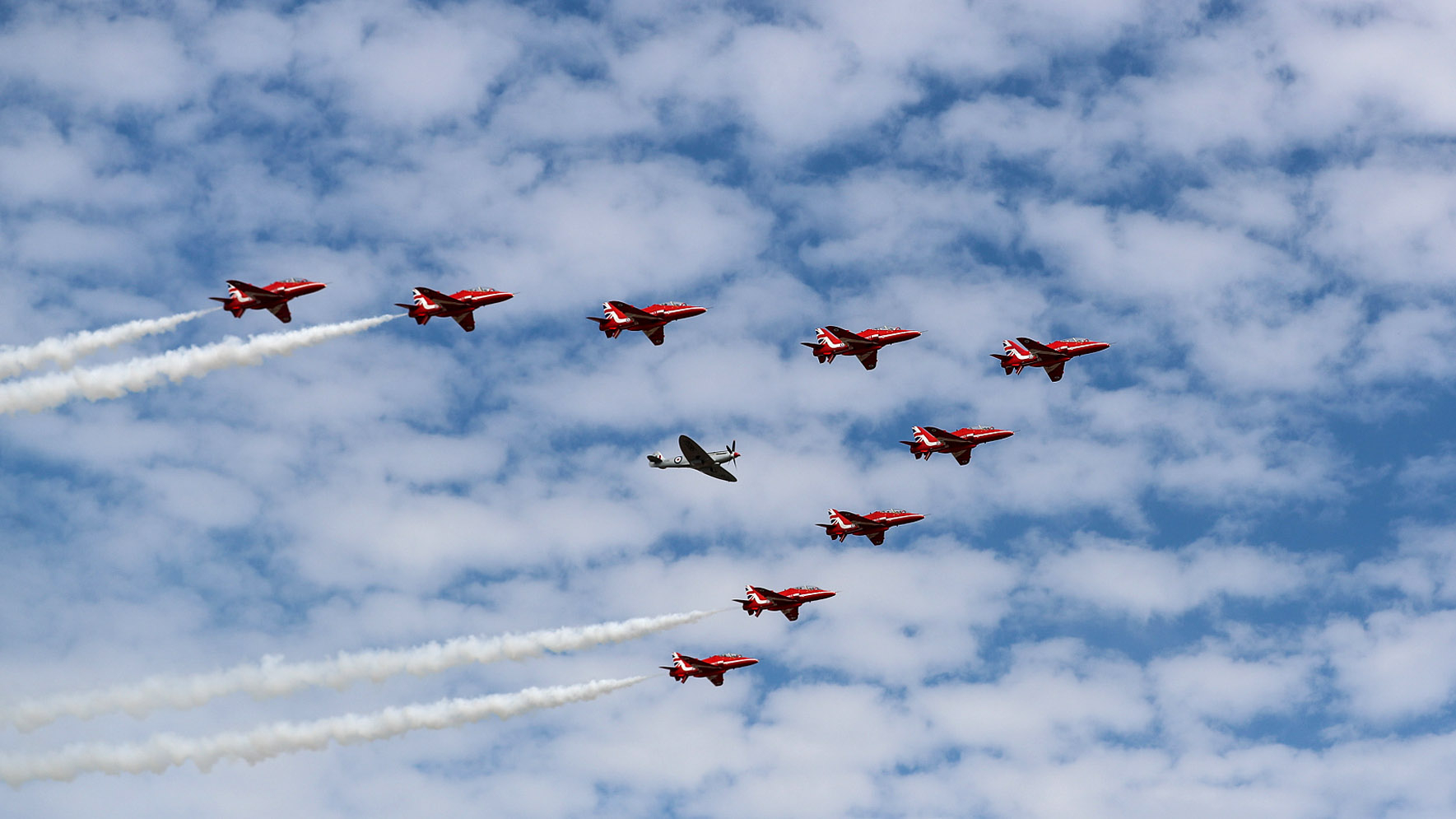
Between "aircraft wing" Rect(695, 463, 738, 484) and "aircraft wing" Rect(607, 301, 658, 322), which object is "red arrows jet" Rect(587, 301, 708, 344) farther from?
"aircraft wing" Rect(695, 463, 738, 484)

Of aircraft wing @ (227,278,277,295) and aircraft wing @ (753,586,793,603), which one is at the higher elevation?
aircraft wing @ (227,278,277,295)

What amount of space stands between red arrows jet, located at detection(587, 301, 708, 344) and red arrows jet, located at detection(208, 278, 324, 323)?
29.4 metres

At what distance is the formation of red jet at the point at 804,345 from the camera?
122688mm

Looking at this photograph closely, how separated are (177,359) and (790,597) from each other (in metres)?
71.2

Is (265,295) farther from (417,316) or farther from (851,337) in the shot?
(851,337)

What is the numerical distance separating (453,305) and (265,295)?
18198 mm

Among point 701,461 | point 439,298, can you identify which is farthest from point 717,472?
point 439,298

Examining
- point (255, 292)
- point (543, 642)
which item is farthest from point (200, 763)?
point (255, 292)

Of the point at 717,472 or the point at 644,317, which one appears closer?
the point at 644,317

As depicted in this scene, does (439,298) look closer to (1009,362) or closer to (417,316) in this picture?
(417,316)

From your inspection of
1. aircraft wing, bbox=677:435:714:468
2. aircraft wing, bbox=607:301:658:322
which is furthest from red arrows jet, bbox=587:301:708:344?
aircraft wing, bbox=677:435:714:468

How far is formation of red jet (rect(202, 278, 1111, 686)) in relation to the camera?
403 ft

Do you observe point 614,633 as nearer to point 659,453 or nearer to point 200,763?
point 659,453

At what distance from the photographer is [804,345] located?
432 feet
